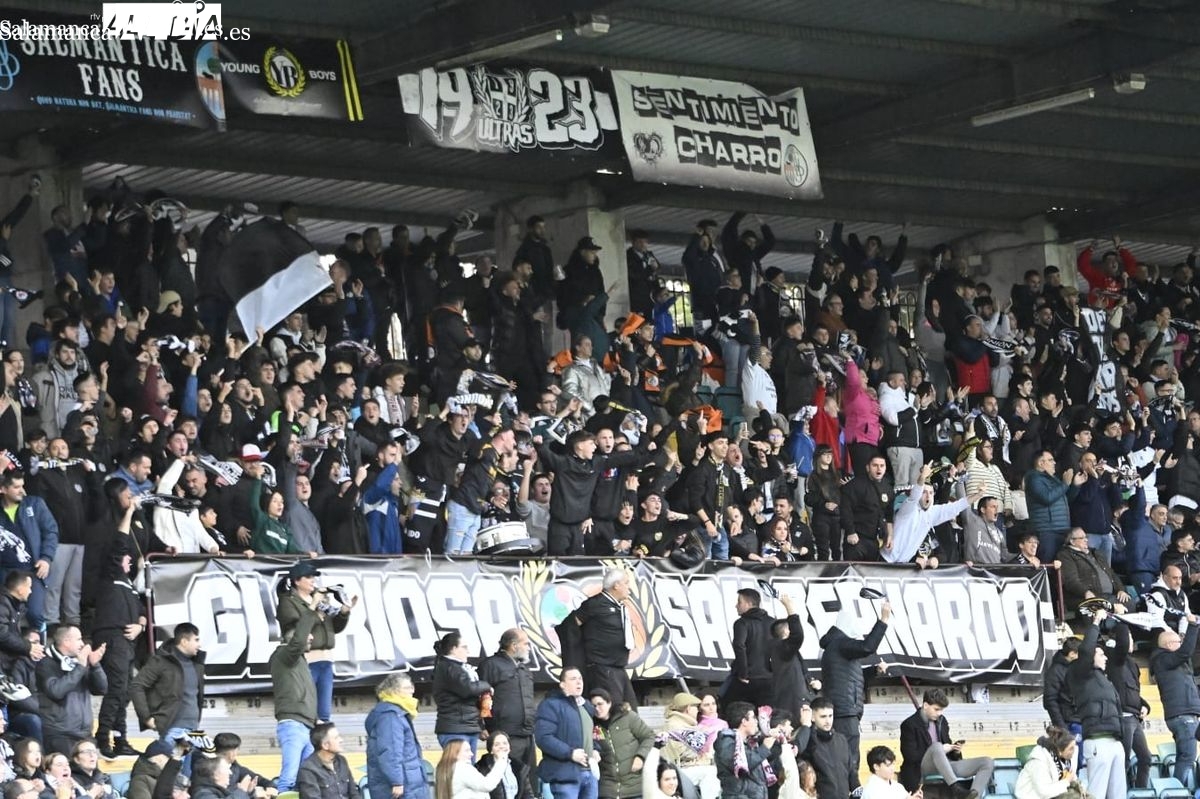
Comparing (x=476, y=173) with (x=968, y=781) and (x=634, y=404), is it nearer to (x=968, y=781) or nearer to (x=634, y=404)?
(x=634, y=404)

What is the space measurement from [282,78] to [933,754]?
7.47 metres

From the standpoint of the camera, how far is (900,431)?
2209 centimetres

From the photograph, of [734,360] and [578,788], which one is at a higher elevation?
[734,360]

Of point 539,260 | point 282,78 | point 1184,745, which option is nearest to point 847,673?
point 1184,745

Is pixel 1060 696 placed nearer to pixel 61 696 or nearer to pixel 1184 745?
pixel 1184 745

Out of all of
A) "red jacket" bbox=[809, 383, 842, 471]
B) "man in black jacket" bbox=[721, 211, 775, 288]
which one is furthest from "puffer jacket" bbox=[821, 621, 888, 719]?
"man in black jacket" bbox=[721, 211, 775, 288]

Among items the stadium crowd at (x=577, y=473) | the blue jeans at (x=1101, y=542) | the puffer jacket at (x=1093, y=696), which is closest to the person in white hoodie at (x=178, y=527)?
the stadium crowd at (x=577, y=473)

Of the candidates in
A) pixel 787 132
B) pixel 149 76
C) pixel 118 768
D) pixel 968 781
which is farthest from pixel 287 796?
pixel 787 132

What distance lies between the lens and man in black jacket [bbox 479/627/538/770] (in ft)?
46.7

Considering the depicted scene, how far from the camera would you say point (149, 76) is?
17.6 m

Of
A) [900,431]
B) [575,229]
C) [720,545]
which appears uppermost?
[575,229]

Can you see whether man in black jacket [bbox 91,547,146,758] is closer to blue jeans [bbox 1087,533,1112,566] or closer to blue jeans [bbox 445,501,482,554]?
blue jeans [bbox 445,501,482,554]

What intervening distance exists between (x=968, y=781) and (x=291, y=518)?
5260 millimetres

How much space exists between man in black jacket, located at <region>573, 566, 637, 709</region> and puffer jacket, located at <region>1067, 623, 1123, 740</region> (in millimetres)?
3842
